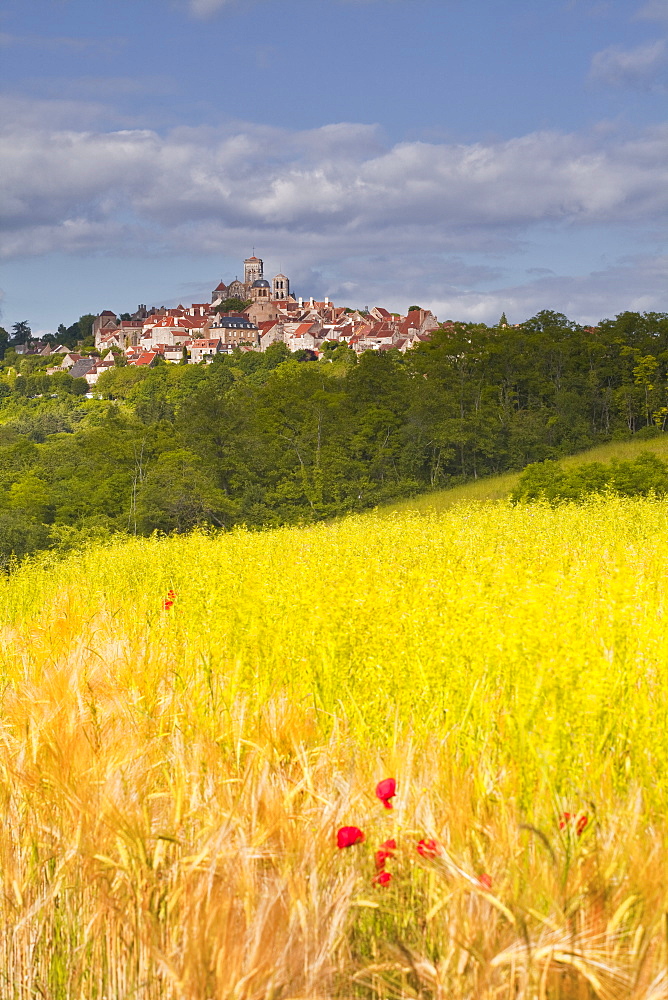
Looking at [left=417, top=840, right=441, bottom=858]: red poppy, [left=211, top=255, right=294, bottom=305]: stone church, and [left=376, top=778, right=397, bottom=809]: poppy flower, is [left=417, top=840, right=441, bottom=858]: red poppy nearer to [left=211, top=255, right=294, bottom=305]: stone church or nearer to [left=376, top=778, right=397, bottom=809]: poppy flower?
[left=376, top=778, right=397, bottom=809]: poppy flower

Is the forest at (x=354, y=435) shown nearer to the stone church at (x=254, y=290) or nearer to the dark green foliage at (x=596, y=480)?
the dark green foliage at (x=596, y=480)

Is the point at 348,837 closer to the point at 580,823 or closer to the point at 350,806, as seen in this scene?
the point at 350,806

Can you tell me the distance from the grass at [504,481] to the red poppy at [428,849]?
36056 mm

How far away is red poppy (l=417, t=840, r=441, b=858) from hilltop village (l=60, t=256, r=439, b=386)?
126 m

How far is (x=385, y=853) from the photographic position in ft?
7.16

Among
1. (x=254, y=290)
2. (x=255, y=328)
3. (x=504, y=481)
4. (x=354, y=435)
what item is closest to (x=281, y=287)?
(x=254, y=290)

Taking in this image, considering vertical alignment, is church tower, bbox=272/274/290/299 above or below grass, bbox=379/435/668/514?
above

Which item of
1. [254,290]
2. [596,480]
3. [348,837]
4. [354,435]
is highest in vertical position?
[254,290]

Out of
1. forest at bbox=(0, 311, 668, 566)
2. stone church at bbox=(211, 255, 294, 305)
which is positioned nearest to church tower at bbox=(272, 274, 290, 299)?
stone church at bbox=(211, 255, 294, 305)

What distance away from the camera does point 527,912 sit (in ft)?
6.31

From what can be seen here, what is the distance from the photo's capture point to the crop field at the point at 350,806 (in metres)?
1.92

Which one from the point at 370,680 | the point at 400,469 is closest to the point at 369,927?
the point at 370,680

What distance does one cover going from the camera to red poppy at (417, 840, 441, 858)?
7.07ft

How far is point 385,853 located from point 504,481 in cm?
4105
